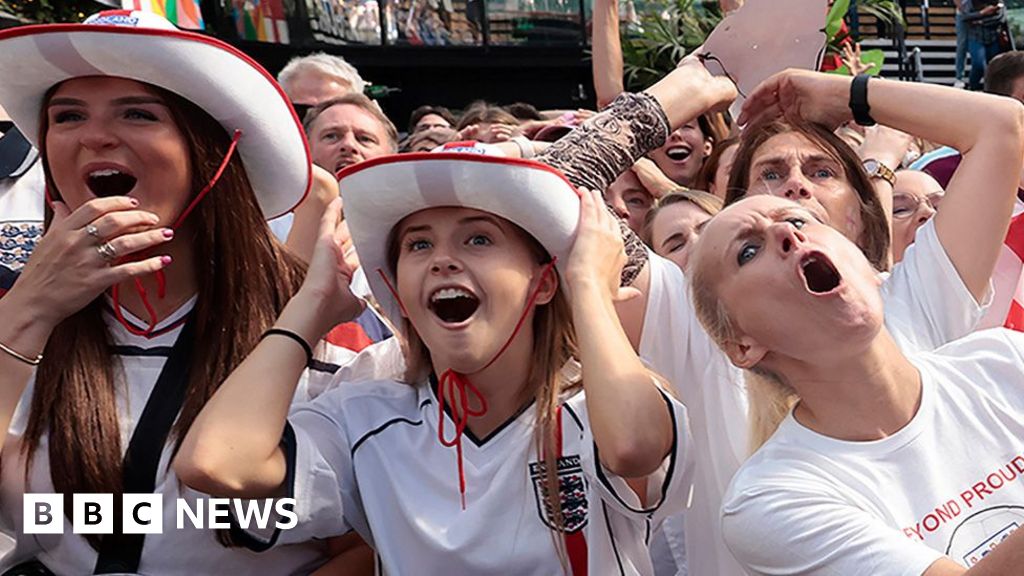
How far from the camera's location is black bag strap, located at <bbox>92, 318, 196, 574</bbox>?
2287 mm

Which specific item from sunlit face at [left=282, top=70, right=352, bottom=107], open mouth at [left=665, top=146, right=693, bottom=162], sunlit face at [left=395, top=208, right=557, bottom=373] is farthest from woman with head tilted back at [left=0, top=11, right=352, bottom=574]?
sunlit face at [left=282, top=70, right=352, bottom=107]

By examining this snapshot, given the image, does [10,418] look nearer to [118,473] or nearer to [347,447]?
[118,473]

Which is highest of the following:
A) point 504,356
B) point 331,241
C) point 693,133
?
point 331,241

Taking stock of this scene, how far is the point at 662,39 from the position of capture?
11.4 m

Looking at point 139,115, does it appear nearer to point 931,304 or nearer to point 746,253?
point 746,253

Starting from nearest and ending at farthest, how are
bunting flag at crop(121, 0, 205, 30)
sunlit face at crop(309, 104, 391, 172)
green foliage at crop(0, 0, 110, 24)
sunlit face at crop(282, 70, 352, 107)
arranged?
sunlit face at crop(309, 104, 391, 172) → sunlit face at crop(282, 70, 352, 107) → bunting flag at crop(121, 0, 205, 30) → green foliage at crop(0, 0, 110, 24)

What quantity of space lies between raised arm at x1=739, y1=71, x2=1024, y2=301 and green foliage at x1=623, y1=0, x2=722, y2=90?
338 inches

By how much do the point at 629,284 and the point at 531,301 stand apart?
1.09ft

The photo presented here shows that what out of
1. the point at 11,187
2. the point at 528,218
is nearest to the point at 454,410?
the point at 528,218

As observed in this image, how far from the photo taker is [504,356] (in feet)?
8.16

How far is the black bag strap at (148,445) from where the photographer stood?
2.29m

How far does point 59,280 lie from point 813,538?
4.80 feet

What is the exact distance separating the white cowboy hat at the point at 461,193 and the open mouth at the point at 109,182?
0.43 metres

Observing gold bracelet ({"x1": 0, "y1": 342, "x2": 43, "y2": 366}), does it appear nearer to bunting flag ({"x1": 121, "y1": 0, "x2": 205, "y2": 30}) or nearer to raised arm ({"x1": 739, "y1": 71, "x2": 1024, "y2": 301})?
raised arm ({"x1": 739, "y1": 71, "x2": 1024, "y2": 301})
